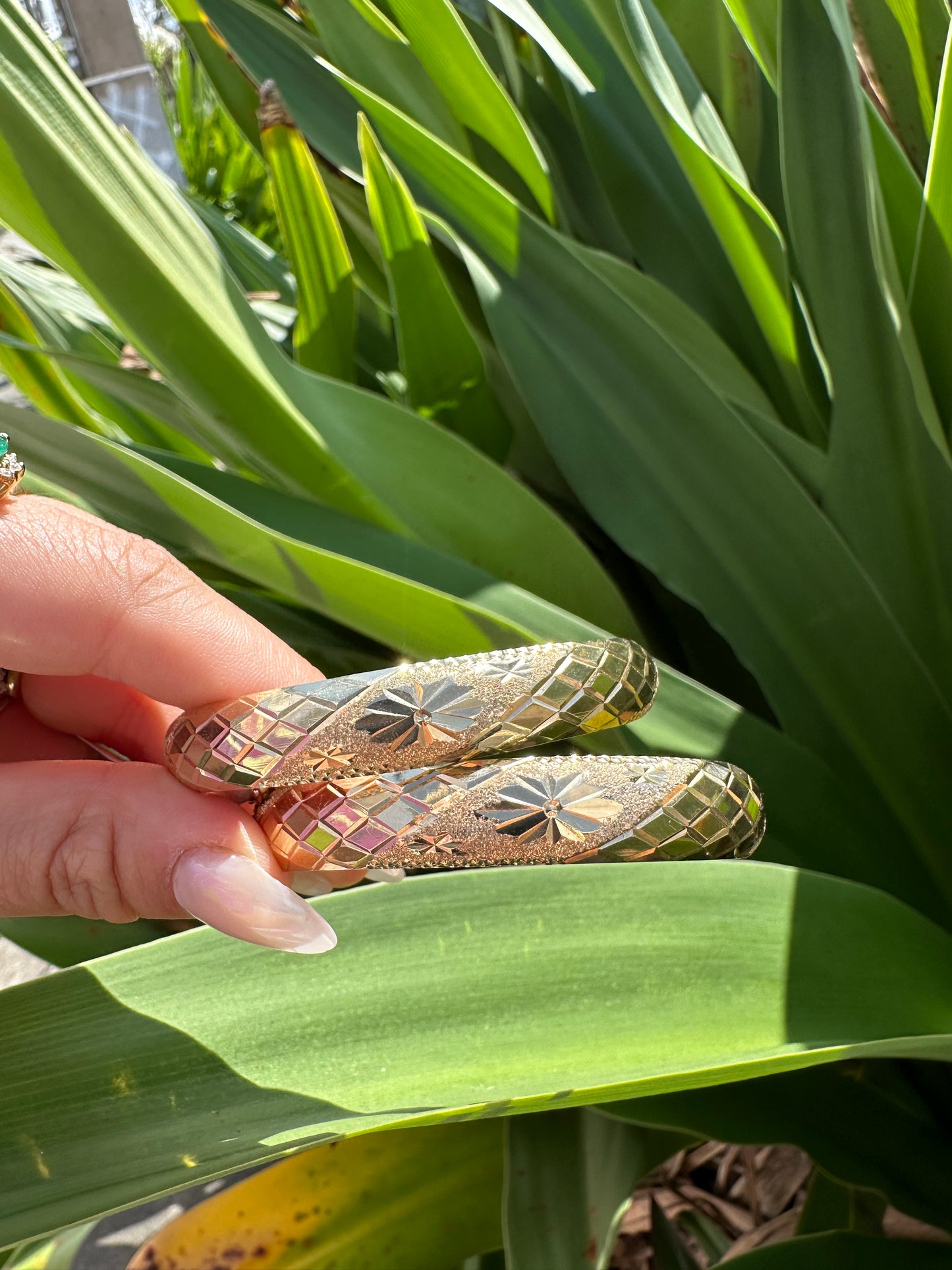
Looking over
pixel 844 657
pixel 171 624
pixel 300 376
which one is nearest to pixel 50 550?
pixel 171 624

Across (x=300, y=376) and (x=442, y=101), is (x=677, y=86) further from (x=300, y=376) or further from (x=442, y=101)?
(x=300, y=376)

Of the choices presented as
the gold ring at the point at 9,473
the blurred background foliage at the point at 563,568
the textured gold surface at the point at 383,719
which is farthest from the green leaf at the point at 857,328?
the gold ring at the point at 9,473

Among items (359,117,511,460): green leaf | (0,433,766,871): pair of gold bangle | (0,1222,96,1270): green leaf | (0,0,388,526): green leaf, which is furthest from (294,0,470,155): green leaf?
(0,1222,96,1270): green leaf

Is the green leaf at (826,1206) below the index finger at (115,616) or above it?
below

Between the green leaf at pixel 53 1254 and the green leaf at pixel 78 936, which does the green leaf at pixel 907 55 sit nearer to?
the green leaf at pixel 78 936

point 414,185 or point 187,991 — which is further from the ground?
point 414,185

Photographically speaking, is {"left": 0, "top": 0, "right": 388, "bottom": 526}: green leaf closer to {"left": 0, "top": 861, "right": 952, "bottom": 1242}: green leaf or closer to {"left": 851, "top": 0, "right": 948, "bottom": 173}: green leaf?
{"left": 0, "top": 861, "right": 952, "bottom": 1242}: green leaf
